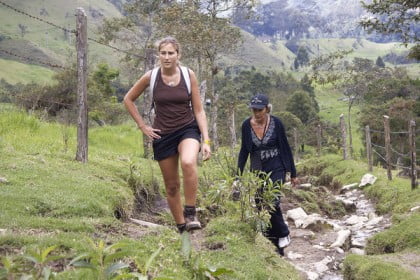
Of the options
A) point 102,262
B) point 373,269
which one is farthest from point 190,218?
point 373,269

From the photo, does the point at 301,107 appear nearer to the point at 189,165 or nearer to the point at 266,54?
the point at 189,165

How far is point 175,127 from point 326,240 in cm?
494

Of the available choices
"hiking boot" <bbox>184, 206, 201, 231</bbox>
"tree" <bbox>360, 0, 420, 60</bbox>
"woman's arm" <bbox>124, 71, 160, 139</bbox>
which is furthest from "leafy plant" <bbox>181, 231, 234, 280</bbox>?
"tree" <bbox>360, 0, 420, 60</bbox>

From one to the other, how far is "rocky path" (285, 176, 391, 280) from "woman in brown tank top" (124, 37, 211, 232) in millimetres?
2529

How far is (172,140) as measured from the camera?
14.7ft

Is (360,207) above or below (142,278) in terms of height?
below

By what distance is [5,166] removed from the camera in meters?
6.65

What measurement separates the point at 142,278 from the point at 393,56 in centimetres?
16225

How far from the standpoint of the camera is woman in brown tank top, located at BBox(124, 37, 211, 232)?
14.4 ft

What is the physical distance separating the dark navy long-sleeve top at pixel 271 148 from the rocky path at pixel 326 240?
4.64ft

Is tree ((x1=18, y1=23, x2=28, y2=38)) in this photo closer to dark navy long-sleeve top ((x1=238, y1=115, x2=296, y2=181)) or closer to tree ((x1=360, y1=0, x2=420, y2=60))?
tree ((x1=360, y1=0, x2=420, y2=60))

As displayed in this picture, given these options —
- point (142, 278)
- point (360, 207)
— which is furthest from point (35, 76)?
point (142, 278)

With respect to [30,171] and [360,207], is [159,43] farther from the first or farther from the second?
[360,207]

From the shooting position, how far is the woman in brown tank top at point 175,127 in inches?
173
